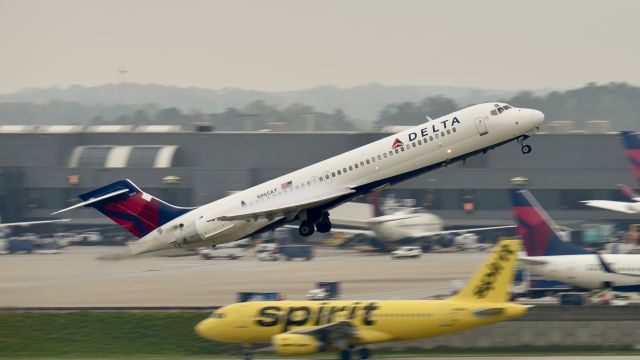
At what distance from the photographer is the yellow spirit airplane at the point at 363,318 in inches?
2104

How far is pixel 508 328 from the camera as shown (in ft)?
199

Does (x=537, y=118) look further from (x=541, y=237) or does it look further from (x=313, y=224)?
(x=313, y=224)

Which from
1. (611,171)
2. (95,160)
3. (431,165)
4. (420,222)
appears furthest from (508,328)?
(95,160)

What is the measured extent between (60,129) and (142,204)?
86.4 metres

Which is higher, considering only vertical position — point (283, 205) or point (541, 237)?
point (283, 205)

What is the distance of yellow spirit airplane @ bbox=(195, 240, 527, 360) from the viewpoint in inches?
2104

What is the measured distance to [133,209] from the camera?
65125 mm

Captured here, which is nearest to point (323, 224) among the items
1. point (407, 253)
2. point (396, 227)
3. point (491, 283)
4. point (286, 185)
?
point (286, 185)

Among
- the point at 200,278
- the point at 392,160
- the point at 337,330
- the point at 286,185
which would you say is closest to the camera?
the point at 337,330

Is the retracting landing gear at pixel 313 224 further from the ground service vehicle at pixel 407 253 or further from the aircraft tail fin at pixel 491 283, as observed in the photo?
the ground service vehicle at pixel 407 253

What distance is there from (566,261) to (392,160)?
48.6 feet

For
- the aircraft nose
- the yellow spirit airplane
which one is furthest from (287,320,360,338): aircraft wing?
the aircraft nose

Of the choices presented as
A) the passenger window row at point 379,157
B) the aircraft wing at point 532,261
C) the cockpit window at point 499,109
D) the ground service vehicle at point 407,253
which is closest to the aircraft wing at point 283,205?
the passenger window row at point 379,157

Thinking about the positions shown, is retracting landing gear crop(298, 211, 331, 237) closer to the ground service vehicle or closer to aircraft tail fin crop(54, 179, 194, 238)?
aircraft tail fin crop(54, 179, 194, 238)
